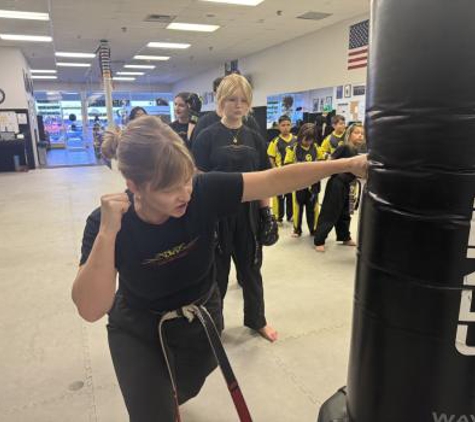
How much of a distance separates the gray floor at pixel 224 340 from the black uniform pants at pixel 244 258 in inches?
7.8

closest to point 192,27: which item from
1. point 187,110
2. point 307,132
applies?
point 307,132

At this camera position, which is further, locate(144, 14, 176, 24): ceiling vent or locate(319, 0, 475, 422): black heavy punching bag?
locate(144, 14, 176, 24): ceiling vent

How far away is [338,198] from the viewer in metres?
4.25

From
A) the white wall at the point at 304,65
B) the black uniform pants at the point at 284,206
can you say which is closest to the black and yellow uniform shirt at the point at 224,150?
the black uniform pants at the point at 284,206

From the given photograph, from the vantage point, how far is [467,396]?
39.6 inches

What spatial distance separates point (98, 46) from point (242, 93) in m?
11.2

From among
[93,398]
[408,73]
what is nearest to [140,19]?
[93,398]

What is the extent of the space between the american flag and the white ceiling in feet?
0.98

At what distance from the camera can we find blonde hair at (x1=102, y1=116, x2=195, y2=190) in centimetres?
114

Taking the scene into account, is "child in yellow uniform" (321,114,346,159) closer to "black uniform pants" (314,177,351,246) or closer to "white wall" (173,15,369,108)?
"black uniform pants" (314,177,351,246)

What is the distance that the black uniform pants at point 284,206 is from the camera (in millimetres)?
5578

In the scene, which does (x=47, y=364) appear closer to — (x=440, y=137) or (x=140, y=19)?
(x=440, y=137)

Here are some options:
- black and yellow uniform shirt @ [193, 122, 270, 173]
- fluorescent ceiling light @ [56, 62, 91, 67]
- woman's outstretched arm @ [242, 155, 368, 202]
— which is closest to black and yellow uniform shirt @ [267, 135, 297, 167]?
black and yellow uniform shirt @ [193, 122, 270, 173]

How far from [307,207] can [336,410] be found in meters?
3.68
